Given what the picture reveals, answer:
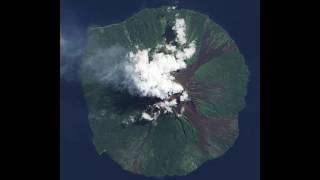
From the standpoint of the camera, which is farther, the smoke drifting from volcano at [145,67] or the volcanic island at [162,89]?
the smoke drifting from volcano at [145,67]

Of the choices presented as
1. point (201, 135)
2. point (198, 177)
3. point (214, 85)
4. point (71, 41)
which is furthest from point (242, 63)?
point (71, 41)

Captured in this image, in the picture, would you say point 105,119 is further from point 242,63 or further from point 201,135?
point 242,63

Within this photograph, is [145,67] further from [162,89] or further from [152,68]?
[162,89]

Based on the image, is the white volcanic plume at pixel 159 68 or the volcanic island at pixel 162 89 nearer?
the volcanic island at pixel 162 89

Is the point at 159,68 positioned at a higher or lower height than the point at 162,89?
higher

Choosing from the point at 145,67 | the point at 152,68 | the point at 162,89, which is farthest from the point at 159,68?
the point at 162,89

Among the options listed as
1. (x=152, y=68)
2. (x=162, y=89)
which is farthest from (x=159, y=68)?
(x=162, y=89)

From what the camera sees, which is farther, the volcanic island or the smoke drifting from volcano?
the smoke drifting from volcano

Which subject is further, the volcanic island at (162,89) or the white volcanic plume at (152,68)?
the white volcanic plume at (152,68)

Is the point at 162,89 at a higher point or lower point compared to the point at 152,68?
lower

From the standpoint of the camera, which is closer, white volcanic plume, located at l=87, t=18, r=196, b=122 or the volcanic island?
the volcanic island
